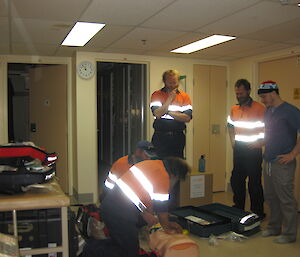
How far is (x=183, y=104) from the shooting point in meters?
4.01

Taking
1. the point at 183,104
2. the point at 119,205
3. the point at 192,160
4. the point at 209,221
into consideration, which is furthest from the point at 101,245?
the point at 192,160

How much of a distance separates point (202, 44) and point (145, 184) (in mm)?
2567

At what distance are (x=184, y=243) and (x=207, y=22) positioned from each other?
6.57 feet

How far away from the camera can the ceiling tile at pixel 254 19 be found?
2789mm

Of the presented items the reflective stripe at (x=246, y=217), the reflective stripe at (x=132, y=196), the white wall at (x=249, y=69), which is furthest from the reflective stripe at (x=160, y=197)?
the white wall at (x=249, y=69)

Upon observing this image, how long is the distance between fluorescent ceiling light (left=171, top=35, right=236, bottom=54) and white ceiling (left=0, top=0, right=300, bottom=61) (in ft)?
0.47

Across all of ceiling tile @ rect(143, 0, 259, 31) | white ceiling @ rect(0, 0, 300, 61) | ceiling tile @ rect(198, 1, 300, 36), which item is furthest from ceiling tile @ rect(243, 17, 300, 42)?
ceiling tile @ rect(143, 0, 259, 31)

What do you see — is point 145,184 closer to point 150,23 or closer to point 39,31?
point 150,23

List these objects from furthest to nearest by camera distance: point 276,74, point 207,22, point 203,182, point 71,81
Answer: point 71,81, point 276,74, point 203,182, point 207,22

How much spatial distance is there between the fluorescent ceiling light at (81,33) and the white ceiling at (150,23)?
76 mm

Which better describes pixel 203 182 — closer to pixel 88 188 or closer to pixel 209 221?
pixel 209 221

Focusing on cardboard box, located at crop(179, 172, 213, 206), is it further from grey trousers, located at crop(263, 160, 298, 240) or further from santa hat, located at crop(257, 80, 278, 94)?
santa hat, located at crop(257, 80, 278, 94)

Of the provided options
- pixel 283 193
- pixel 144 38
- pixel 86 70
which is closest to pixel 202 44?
pixel 144 38

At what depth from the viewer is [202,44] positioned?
171 inches
